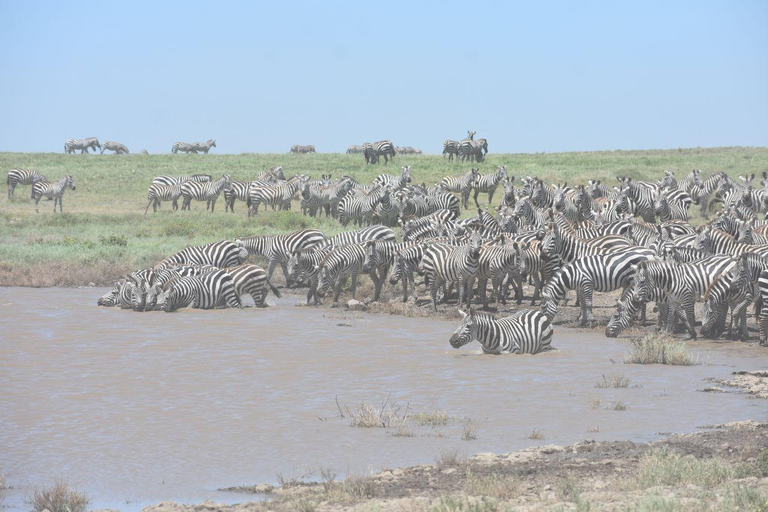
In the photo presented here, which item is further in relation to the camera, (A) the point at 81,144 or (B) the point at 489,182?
(A) the point at 81,144

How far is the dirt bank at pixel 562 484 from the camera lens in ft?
25.1

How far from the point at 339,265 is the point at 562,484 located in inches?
532

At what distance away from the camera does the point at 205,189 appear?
131 ft

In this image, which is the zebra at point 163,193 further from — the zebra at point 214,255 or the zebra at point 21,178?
the zebra at point 214,255

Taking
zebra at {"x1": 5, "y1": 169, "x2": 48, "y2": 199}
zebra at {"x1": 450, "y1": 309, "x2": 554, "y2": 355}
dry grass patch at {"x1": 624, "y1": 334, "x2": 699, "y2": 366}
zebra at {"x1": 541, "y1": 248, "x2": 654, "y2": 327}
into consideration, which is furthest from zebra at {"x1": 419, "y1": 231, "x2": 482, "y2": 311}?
zebra at {"x1": 5, "y1": 169, "x2": 48, "y2": 199}

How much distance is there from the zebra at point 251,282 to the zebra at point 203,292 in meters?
0.31

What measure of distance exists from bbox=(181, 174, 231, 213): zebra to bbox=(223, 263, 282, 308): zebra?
1854cm

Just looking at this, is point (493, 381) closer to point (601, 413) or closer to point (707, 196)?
point (601, 413)

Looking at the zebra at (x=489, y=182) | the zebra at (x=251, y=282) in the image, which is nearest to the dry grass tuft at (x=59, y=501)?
the zebra at (x=251, y=282)

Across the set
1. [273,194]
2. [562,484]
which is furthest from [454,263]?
[273,194]

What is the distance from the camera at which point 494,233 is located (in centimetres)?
2403

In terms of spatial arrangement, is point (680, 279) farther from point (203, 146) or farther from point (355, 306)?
point (203, 146)

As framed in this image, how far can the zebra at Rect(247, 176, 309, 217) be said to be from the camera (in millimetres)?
37281

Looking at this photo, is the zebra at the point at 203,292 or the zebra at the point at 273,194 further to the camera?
the zebra at the point at 273,194
